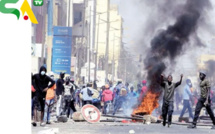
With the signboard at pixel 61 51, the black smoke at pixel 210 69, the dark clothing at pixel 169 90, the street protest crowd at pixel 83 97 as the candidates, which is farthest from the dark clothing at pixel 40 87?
the black smoke at pixel 210 69

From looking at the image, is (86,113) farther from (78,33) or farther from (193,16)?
(78,33)

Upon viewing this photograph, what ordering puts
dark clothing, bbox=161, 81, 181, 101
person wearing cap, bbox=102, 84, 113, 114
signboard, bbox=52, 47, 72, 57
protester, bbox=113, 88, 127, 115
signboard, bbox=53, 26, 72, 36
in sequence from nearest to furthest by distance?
dark clothing, bbox=161, 81, 181, 101, person wearing cap, bbox=102, 84, 113, 114, protester, bbox=113, 88, 127, 115, signboard, bbox=52, 47, 72, 57, signboard, bbox=53, 26, 72, 36

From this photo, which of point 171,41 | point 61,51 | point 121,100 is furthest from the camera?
point 61,51

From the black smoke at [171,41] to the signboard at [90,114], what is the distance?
4.29 m

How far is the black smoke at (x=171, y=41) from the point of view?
2686 centimetres

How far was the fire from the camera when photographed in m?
24.4

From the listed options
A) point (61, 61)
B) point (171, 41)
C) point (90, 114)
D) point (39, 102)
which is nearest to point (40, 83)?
point (39, 102)

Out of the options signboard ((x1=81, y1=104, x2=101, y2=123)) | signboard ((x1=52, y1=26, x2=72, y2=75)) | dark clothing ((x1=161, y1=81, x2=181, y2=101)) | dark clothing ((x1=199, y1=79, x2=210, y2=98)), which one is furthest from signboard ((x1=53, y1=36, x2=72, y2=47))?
dark clothing ((x1=199, y1=79, x2=210, y2=98))

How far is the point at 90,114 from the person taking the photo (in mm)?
21922

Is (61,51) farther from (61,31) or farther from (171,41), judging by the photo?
(171,41)

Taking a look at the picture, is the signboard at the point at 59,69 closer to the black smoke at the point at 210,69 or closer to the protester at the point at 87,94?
the protester at the point at 87,94

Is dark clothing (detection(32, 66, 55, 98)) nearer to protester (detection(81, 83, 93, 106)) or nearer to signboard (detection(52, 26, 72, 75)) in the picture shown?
protester (detection(81, 83, 93, 106))

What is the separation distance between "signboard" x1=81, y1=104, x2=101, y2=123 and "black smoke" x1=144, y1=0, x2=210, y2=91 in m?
4.29

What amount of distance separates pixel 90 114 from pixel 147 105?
11.1 feet
